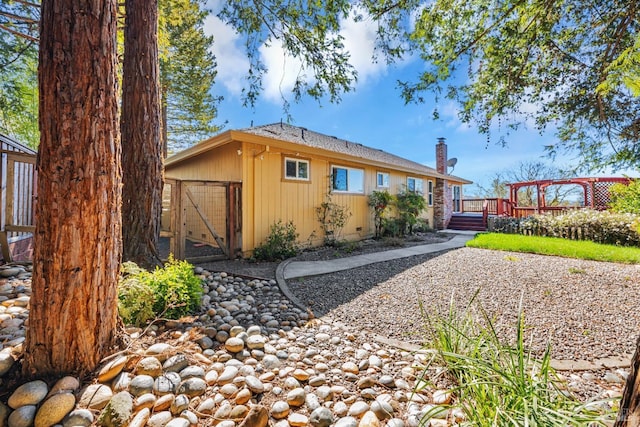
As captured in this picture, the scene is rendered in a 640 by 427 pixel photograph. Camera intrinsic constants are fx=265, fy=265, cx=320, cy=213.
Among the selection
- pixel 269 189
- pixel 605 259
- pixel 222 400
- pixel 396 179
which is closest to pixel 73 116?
pixel 222 400

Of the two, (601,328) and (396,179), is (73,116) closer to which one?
(601,328)

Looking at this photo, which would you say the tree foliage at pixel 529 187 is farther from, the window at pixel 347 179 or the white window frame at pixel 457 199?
the window at pixel 347 179

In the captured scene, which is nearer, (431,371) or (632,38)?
(431,371)

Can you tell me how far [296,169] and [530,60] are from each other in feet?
17.4

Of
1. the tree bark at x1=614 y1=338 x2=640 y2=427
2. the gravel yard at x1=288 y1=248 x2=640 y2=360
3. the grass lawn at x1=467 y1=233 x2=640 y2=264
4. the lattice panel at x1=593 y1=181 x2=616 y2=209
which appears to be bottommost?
the gravel yard at x1=288 y1=248 x2=640 y2=360

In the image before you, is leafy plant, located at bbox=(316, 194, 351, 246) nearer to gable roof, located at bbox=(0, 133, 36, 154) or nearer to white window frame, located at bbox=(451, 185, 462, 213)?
gable roof, located at bbox=(0, 133, 36, 154)

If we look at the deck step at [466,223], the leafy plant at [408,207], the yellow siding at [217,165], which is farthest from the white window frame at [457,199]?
the yellow siding at [217,165]

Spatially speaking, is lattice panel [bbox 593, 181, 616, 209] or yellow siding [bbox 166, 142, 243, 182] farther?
lattice panel [bbox 593, 181, 616, 209]

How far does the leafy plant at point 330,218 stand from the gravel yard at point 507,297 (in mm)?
2561

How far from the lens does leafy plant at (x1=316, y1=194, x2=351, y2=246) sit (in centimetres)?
805

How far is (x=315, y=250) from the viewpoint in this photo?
748cm

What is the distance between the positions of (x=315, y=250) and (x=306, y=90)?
4.29 m

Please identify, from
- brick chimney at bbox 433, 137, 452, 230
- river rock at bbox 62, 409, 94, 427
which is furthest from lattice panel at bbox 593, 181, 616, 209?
river rock at bbox 62, 409, 94, 427

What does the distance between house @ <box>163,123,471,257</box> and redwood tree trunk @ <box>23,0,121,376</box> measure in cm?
373
